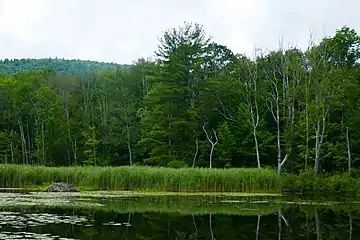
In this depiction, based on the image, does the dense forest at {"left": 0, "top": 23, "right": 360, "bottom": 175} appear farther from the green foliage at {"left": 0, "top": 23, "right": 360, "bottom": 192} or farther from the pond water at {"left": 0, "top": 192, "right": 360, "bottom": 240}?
the pond water at {"left": 0, "top": 192, "right": 360, "bottom": 240}

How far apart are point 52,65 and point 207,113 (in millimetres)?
70106

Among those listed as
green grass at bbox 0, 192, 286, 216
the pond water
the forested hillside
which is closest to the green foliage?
green grass at bbox 0, 192, 286, 216

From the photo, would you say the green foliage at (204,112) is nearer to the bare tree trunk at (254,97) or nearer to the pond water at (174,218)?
the bare tree trunk at (254,97)

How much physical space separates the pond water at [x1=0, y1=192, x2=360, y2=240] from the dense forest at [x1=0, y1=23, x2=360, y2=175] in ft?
48.4

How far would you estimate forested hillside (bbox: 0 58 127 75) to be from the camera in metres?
106

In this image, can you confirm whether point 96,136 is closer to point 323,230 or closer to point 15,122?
point 15,122

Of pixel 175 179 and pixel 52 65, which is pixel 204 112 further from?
pixel 52 65

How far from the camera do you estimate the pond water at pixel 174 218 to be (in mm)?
15156

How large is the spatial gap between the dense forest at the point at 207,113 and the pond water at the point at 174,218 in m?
14.8

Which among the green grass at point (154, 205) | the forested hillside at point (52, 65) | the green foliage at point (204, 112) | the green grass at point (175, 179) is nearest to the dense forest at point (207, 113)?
the green foliage at point (204, 112)

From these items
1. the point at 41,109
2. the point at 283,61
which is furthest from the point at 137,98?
the point at 283,61

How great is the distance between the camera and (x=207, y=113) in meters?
49.7

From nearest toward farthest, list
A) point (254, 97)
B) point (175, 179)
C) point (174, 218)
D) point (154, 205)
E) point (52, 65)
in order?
point (174, 218)
point (154, 205)
point (175, 179)
point (254, 97)
point (52, 65)

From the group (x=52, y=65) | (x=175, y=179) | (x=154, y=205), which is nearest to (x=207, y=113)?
(x=175, y=179)
